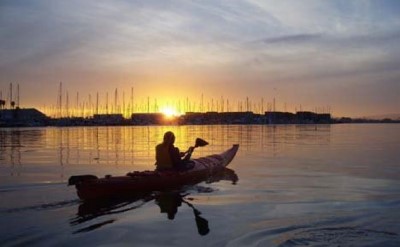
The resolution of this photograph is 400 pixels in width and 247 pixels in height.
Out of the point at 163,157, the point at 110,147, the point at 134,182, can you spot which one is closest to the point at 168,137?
the point at 163,157

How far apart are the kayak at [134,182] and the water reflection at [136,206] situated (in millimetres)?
A: 244

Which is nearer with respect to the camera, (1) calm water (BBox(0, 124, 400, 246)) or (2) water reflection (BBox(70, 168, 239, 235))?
(1) calm water (BBox(0, 124, 400, 246))

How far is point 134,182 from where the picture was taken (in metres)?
12.4

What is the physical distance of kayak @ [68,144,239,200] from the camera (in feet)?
37.4

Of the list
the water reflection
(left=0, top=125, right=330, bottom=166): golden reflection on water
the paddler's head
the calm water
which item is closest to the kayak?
the water reflection

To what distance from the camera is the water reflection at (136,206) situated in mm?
9211

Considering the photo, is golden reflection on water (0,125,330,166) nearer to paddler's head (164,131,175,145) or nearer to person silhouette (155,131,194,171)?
person silhouette (155,131,194,171)

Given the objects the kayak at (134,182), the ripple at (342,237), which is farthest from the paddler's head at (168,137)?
the ripple at (342,237)

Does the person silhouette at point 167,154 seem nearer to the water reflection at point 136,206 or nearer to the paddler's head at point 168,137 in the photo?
the paddler's head at point 168,137

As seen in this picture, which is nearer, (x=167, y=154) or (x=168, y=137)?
(x=168, y=137)

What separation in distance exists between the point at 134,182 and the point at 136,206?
57.7 inches

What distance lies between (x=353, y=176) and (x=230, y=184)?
480cm

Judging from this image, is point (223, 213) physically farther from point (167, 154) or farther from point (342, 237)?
point (167, 154)

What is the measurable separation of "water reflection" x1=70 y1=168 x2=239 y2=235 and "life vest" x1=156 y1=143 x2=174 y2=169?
Answer: 0.91 m
